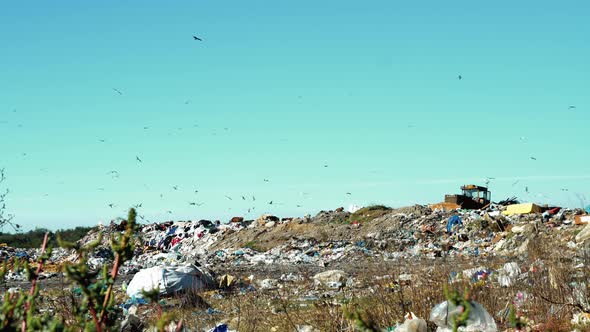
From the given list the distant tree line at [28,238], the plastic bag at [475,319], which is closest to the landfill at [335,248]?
the plastic bag at [475,319]

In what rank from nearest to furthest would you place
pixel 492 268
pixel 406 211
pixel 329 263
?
pixel 492 268
pixel 329 263
pixel 406 211

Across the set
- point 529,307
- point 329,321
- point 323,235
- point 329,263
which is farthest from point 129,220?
point 323,235

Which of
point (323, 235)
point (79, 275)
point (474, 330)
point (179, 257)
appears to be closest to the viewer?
point (79, 275)

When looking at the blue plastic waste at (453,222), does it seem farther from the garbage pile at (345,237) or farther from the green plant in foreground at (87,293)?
the green plant in foreground at (87,293)

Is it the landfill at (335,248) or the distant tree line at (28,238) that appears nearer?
the landfill at (335,248)

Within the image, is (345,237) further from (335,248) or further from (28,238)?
(28,238)

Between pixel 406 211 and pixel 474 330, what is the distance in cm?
1774

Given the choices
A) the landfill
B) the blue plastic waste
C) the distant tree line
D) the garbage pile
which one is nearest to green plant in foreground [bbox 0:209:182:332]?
the landfill

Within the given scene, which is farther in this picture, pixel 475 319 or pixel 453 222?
pixel 453 222

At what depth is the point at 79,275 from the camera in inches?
46.1

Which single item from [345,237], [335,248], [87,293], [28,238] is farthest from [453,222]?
[28,238]

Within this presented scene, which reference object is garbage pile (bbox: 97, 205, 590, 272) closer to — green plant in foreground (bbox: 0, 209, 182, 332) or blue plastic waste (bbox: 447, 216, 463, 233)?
blue plastic waste (bbox: 447, 216, 463, 233)

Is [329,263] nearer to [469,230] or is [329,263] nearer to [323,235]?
[469,230]

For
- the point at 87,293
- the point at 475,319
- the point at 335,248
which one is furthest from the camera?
the point at 335,248
